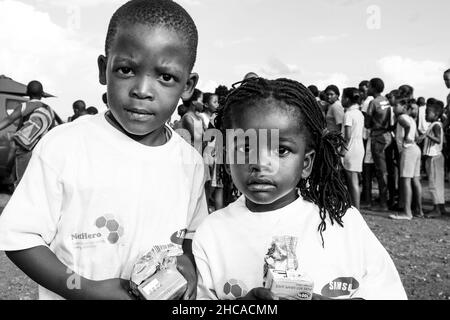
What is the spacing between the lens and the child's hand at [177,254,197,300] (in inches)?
64.1

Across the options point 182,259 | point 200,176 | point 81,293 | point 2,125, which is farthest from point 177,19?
point 2,125

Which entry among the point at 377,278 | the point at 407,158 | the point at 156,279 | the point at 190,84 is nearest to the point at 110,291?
the point at 156,279

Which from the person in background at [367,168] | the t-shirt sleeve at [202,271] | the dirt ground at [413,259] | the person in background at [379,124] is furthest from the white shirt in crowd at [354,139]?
the t-shirt sleeve at [202,271]

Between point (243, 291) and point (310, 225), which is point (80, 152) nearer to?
point (243, 291)

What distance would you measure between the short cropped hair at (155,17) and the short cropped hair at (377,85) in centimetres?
626

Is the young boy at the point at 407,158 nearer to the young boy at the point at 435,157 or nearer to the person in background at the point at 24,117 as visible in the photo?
the young boy at the point at 435,157

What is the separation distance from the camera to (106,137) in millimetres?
1599

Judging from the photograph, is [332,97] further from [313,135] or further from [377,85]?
[313,135]

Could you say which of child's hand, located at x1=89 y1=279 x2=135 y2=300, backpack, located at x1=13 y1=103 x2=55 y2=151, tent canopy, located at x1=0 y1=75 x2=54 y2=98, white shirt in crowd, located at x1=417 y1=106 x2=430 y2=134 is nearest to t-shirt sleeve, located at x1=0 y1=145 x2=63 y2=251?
child's hand, located at x1=89 y1=279 x2=135 y2=300

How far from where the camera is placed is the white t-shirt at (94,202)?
1.46m

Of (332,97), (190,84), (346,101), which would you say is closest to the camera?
(190,84)

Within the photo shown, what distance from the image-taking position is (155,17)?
157 cm

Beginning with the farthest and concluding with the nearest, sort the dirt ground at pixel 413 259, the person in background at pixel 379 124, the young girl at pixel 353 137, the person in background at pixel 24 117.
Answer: the person in background at pixel 379 124, the young girl at pixel 353 137, the person in background at pixel 24 117, the dirt ground at pixel 413 259

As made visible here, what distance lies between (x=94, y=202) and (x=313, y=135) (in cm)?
90
